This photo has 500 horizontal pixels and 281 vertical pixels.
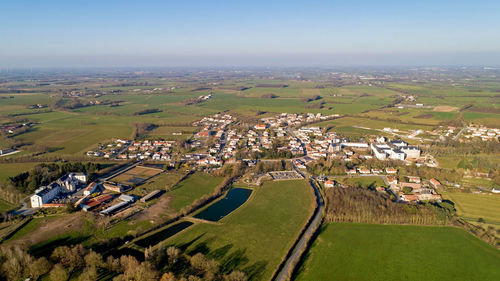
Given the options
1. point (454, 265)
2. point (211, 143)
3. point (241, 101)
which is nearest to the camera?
point (454, 265)

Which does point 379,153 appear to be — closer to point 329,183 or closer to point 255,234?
point 329,183

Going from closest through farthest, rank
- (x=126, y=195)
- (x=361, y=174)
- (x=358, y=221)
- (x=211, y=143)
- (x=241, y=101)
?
(x=358, y=221) < (x=126, y=195) < (x=361, y=174) < (x=211, y=143) < (x=241, y=101)

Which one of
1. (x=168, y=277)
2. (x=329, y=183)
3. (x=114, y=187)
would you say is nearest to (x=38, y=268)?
(x=168, y=277)

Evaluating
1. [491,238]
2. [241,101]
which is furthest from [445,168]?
[241,101]

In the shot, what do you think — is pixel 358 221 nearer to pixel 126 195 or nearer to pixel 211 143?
pixel 126 195

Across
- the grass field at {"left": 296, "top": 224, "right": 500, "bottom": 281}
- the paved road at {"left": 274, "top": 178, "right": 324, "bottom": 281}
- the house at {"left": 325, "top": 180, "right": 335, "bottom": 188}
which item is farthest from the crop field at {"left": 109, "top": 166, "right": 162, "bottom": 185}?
the grass field at {"left": 296, "top": 224, "right": 500, "bottom": 281}

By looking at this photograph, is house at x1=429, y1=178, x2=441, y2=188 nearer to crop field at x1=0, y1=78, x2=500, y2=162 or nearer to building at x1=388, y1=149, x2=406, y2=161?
building at x1=388, y1=149, x2=406, y2=161

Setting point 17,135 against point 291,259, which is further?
point 17,135

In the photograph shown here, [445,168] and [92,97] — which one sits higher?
[92,97]

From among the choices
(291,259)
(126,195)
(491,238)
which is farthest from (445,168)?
(126,195)
